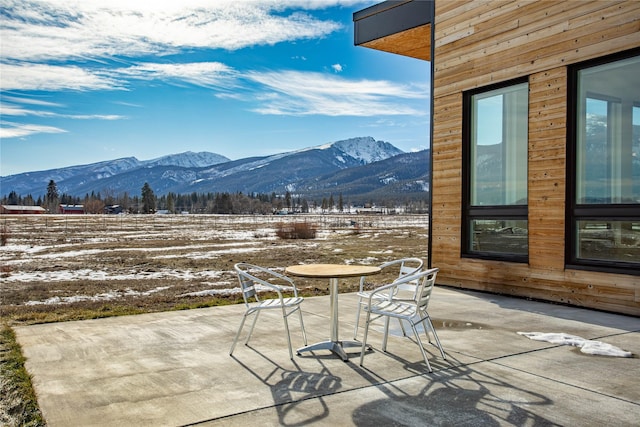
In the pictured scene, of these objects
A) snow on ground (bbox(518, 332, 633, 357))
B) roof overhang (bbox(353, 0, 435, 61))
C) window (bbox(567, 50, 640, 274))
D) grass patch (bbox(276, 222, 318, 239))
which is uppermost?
roof overhang (bbox(353, 0, 435, 61))

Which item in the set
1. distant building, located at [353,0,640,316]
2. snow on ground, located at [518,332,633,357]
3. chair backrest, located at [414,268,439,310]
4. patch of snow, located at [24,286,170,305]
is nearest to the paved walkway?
snow on ground, located at [518,332,633,357]

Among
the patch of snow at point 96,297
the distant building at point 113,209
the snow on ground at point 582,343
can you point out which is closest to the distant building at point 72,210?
the distant building at point 113,209

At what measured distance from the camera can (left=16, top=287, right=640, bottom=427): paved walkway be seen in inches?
123

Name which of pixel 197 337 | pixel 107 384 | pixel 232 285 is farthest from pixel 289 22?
pixel 107 384

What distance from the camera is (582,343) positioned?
4.76 meters

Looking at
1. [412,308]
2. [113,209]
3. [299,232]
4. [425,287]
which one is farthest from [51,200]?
[425,287]

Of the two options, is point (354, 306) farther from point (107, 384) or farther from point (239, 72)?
point (239, 72)

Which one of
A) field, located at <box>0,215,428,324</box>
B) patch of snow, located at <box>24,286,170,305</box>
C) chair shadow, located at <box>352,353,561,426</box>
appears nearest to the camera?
chair shadow, located at <box>352,353,561,426</box>

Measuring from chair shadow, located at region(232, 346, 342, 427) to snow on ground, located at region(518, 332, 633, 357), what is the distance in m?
2.22

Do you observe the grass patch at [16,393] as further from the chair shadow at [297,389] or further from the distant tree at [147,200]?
the distant tree at [147,200]

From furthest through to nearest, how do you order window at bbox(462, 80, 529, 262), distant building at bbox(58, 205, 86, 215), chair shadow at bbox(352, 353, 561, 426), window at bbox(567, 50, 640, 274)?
distant building at bbox(58, 205, 86, 215)
window at bbox(462, 80, 529, 262)
window at bbox(567, 50, 640, 274)
chair shadow at bbox(352, 353, 561, 426)

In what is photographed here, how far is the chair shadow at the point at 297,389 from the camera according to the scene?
3.12 metres

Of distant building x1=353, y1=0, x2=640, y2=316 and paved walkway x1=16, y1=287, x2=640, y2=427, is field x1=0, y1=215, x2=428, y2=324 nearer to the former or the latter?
paved walkway x1=16, y1=287, x2=640, y2=427

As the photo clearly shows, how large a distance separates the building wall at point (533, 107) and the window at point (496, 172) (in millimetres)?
147
